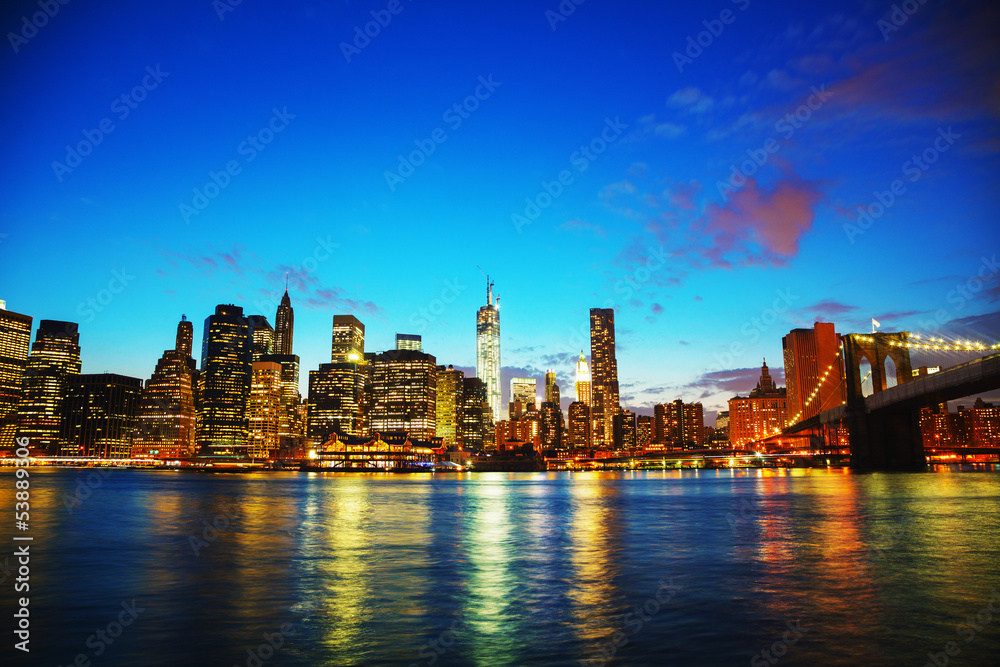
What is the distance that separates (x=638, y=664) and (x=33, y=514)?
48.2m

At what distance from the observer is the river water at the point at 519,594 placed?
12.4m

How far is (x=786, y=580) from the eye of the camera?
1897cm

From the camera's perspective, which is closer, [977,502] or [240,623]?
[240,623]

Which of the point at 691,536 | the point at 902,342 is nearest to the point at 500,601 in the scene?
the point at 691,536

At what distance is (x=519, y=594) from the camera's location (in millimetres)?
17812

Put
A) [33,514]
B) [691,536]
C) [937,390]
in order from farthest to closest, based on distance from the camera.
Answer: [937,390] → [33,514] → [691,536]

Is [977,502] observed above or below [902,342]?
below

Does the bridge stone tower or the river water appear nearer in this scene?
the river water

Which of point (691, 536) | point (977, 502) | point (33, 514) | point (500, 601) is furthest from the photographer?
point (977, 502)

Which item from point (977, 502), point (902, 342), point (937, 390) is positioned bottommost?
point (977, 502)

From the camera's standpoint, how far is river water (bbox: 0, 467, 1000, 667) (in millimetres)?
12398

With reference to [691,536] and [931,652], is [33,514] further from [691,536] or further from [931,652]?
[931,652]

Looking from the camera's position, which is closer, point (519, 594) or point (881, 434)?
point (519, 594)

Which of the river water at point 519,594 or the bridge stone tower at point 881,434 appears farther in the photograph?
the bridge stone tower at point 881,434
